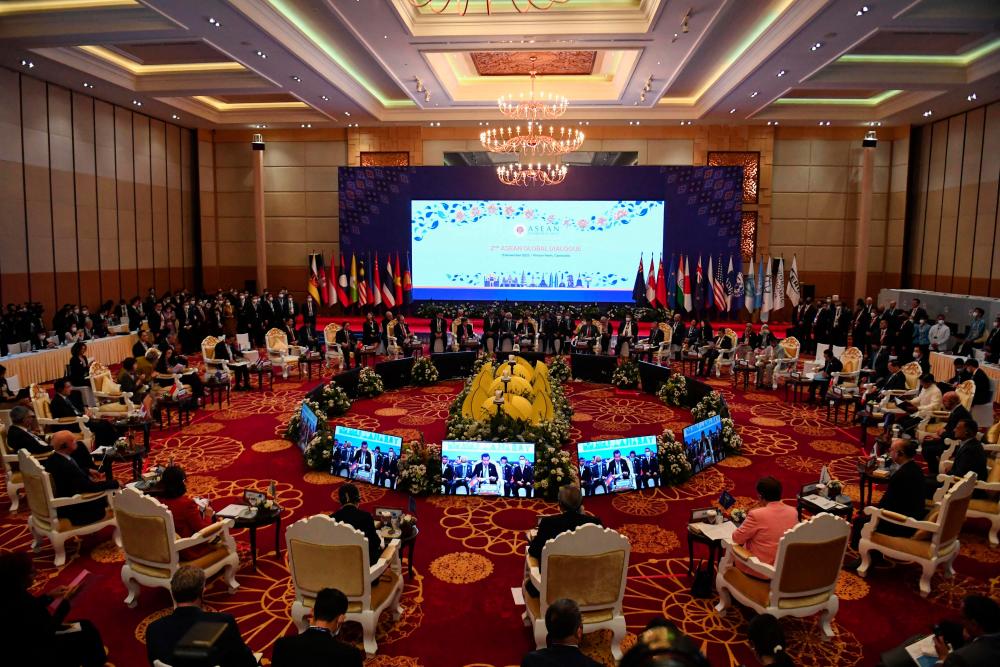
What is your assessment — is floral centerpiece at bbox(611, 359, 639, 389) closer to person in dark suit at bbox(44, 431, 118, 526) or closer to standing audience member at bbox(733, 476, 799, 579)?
standing audience member at bbox(733, 476, 799, 579)

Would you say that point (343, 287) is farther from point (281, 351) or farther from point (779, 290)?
point (779, 290)

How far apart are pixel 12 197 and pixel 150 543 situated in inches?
485

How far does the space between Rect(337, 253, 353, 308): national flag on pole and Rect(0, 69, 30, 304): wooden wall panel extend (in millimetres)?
7469

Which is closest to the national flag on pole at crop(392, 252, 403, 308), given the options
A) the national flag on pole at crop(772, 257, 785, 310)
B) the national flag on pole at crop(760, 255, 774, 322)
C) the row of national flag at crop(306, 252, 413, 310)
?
the row of national flag at crop(306, 252, 413, 310)

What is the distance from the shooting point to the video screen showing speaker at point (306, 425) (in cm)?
820

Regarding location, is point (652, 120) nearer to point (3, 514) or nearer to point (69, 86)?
point (69, 86)

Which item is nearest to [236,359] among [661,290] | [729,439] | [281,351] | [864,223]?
[281,351]

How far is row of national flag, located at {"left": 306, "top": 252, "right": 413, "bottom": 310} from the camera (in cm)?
1934

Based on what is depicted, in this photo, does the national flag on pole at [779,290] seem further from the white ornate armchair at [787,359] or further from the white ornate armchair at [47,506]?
the white ornate armchair at [47,506]

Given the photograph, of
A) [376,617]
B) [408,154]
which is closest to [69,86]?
[408,154]

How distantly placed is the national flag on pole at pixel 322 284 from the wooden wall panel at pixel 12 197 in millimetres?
7072

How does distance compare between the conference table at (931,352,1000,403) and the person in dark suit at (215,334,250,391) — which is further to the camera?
the conference table at (931,352,1000,403)

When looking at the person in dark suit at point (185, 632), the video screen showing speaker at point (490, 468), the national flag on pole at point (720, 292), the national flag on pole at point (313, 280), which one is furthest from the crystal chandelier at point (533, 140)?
the person in dark suit at point (185, 632)

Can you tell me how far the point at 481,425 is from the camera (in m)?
8.10
